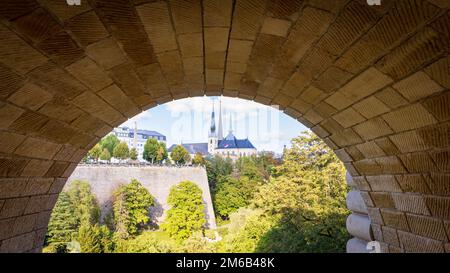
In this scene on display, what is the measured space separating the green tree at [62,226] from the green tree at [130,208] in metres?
3.75

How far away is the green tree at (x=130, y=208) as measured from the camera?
27.5 m

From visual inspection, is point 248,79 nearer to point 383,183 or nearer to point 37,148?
point 383,183

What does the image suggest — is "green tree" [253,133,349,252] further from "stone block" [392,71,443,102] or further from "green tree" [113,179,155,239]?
"green tree" [113,179,155,239]

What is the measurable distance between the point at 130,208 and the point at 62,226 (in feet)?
20.7

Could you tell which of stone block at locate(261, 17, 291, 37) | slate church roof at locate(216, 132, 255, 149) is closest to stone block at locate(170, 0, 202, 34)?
stone block at locate(261, 17, 291, 37)

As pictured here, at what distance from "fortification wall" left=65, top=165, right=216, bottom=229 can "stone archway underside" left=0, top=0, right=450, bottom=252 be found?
30.8 m

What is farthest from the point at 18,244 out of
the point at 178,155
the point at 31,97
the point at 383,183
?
the point at 178,155

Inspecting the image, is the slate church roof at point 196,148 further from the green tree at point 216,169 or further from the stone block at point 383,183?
the stone block at point 383,183

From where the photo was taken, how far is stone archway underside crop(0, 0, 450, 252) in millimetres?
1576

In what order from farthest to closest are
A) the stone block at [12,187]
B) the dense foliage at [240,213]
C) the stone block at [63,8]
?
the dense foliage at [240,213], the stone block at [12,187], the stone block at [63,8]

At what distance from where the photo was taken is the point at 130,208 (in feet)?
96.3

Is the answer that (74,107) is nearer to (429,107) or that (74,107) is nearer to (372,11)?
(372,11)

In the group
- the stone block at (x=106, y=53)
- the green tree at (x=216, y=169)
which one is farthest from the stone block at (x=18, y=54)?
the green tree at (x=216, y=169)

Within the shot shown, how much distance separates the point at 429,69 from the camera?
1.67m
